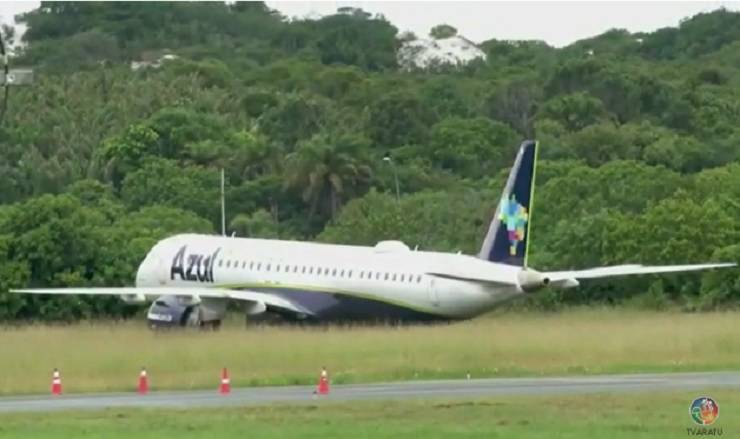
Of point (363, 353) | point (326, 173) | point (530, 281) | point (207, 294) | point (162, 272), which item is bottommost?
point (363, 353)

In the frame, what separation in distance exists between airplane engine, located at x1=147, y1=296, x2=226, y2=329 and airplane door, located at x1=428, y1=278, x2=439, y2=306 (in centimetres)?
659

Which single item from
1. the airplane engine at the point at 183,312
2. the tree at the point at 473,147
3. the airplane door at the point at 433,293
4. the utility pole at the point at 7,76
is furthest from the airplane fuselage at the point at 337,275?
the tree at the point at 473,147

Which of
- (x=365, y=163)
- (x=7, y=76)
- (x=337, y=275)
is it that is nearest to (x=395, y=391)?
(x=7, y=76)

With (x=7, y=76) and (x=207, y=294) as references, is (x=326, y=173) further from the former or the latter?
(x=7, y=76)

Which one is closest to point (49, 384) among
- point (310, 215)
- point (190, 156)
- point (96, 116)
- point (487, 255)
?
point (487, 255)

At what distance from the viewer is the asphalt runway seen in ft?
133

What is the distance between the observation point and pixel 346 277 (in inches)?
2630

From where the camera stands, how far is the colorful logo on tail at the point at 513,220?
210 feet

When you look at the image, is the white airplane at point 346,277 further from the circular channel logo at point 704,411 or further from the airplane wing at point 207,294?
the circular channel logo at point 704,411

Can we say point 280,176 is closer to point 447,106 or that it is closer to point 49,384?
point 447,106

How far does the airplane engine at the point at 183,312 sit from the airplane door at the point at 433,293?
260 inches

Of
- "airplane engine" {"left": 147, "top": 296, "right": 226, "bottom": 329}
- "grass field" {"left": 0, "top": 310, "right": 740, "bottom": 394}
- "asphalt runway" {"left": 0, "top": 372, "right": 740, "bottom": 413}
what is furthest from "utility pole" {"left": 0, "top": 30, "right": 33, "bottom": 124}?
"airplane engine" {"left": 147, "top": 296, "right": 226, "bottom": 329}

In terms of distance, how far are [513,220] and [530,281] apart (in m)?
1.81

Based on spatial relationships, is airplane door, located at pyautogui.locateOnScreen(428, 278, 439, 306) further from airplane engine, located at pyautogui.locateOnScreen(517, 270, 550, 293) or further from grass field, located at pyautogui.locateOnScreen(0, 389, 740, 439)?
grass field, located at pyautogui.locateOnScreen(0, 389, 740, 439)
